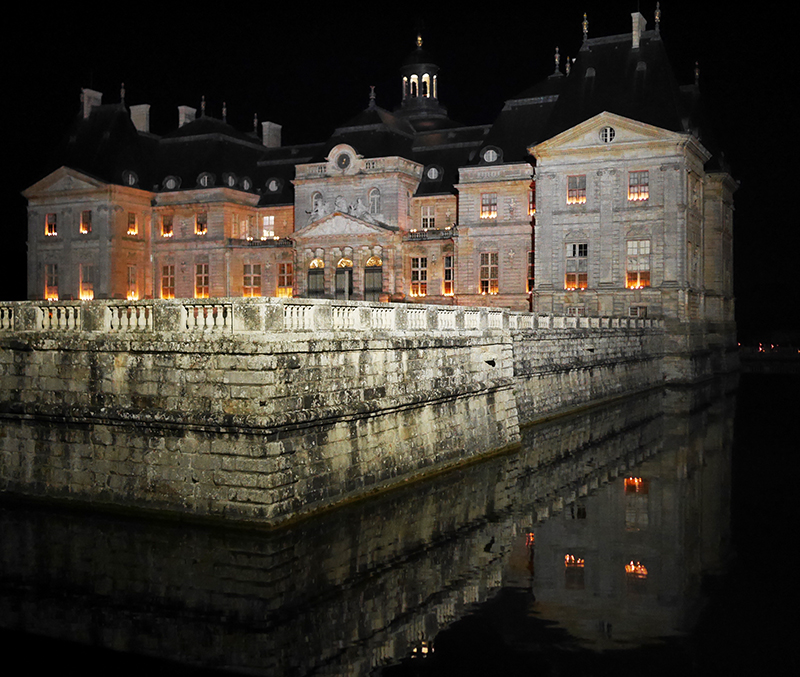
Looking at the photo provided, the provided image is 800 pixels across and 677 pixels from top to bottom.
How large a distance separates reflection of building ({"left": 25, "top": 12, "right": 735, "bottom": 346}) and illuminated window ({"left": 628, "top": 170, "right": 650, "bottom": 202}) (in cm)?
8

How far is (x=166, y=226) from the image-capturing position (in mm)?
65625

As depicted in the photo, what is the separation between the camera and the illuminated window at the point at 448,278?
199ft

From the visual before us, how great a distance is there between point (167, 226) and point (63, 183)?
24.3 feet

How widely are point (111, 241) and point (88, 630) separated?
52.7 meters

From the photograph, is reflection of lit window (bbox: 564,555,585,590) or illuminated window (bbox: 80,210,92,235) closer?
reflection of lit window (bbox: 564,555,585,590)

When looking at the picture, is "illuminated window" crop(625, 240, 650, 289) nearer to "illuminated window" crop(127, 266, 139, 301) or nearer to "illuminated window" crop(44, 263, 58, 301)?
"illuminated window" crop(127, 266, 139, 301)

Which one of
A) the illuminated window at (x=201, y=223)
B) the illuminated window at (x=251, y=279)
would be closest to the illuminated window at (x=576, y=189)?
the illuminated window at (x=251, y=279)

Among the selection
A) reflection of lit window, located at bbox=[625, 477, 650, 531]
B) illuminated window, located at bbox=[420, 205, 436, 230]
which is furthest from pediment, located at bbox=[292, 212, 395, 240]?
reflection of lit window, located at bbox=[625, 477, 650, 531]

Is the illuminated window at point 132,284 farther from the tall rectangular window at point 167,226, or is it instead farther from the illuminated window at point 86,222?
the illuminated window at point 86,222

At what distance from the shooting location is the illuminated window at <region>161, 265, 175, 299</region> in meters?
65.7

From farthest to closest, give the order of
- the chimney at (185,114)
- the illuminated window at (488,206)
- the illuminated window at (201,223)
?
the chimney at (185,114)
the illuminated window at (201,223)
the illuminated window at (488,206)

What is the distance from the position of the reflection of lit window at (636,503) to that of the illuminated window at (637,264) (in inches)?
1184

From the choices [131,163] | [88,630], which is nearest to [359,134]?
[131,163]

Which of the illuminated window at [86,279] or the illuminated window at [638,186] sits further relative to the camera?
the illuminated window at [86,279]
